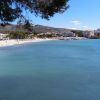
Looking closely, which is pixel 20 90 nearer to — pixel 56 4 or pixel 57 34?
pixel 56 4

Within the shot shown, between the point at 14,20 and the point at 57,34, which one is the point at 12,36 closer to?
the point at 57,34

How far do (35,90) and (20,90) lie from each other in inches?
28.2

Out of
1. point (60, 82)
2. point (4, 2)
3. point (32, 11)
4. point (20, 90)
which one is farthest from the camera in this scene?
point (60, 82)

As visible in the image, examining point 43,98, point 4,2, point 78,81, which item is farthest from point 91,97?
point 4,2

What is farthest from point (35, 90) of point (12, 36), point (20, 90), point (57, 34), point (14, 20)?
point (57, 34)

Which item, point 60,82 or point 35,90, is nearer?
point 35,90

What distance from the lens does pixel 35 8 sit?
921 cm

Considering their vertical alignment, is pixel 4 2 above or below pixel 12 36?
above

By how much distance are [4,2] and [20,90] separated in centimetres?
729

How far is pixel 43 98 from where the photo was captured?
13.6 metres

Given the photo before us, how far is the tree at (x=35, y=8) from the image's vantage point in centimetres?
895

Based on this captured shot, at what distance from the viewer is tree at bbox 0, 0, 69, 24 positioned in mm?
8945

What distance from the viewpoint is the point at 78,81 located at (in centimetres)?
1916

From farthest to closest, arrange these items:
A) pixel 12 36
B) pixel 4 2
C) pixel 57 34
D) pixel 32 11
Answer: pixel 57 34 → pixel 12 36 → pixel 32 11 → pixel 4 2
